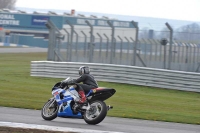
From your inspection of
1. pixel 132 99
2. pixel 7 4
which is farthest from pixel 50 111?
pixel 7 4

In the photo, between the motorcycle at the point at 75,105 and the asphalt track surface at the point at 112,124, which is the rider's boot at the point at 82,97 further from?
the asphalt track surface at the point at 112,124

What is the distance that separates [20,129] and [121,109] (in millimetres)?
6361

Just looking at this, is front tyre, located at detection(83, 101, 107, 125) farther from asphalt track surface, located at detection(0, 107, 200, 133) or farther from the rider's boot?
the rider's boot

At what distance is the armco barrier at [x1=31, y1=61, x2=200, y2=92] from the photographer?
23188 mm

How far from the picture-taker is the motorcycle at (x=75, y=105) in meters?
12.7

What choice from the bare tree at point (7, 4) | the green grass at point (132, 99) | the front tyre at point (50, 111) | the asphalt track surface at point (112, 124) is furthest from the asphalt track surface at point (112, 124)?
the bare tree at point (7, 4)

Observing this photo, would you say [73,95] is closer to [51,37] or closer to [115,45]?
[115,45]

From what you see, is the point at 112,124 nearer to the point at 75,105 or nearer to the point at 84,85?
the point at 75,105

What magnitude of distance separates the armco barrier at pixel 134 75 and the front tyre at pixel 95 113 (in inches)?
Result: 419

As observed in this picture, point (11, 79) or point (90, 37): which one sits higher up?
point (90, 37)

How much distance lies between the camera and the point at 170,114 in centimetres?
1636

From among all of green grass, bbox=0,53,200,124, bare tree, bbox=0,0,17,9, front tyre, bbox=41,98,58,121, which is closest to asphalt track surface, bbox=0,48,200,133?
front tyre, bbox=41,98,58,121

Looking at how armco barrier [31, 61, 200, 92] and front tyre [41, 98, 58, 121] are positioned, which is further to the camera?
armco barrier [31, 61, 200, 92]

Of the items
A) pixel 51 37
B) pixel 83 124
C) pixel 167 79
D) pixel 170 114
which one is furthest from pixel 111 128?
pixel 51 37
